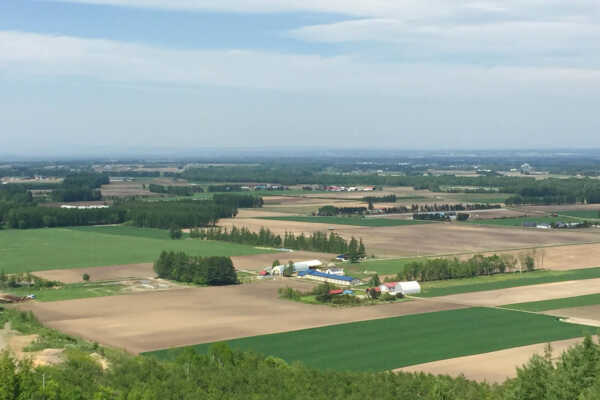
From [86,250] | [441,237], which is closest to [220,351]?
[86,250]

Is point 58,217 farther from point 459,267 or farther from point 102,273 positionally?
point 459,267

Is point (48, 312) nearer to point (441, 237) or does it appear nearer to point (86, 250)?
point (86, 250)

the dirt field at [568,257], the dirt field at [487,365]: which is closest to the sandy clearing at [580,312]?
the dirt field at [487,365]

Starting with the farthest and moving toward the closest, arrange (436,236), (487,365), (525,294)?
(436,236) → (525,294) → (487,365)

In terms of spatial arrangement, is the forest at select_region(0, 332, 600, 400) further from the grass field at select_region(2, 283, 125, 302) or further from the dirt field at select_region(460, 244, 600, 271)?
the dirt field at select_region(460, 244, 600, 271)

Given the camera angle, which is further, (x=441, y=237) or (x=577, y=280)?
(x=441, y=237)

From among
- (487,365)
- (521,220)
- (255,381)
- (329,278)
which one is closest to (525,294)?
(329,278)
